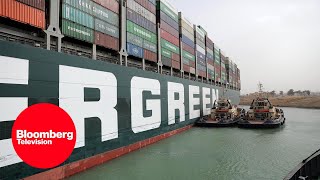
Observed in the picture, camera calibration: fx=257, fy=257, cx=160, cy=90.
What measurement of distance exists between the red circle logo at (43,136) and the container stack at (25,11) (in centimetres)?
412

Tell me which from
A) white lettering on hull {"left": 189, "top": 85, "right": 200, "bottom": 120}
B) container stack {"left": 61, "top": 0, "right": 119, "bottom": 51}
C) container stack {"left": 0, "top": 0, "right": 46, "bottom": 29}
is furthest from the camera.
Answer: white lettering on hull {"left": 189, "top": 85, "right": 200, "bottom": 120}

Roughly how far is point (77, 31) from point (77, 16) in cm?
91

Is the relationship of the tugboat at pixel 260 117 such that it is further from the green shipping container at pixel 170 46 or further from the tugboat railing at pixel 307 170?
the tugboat railing at pixel 307 170

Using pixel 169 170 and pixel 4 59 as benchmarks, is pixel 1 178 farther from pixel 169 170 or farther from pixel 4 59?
pixel 169 170

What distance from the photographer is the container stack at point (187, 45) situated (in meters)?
Result: 33.2

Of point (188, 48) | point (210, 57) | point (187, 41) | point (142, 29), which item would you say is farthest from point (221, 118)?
point (142, 29)

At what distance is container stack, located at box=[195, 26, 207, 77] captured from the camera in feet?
130

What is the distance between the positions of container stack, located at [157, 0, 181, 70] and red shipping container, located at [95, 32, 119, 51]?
8.42 metres

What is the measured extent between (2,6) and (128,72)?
9464 mm

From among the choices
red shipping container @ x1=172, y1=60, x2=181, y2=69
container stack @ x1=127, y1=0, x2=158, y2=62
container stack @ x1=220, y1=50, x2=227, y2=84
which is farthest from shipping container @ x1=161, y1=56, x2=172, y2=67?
container stack @ x1=220, y1=50, x2=227, y2=84

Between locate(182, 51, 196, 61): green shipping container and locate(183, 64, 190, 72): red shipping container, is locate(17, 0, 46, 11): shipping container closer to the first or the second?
locate(183, 64, 190, 72): red shipping container

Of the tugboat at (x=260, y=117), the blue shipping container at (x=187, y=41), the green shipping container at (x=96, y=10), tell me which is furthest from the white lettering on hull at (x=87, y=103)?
the tugboat at (x=260, y=117)

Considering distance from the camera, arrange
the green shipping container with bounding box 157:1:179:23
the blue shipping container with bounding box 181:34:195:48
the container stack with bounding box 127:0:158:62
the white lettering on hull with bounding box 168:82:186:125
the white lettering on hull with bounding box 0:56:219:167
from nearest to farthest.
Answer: the white lettering on hull with bounding box 0:56:219:167 → the container stack with bounding box 127:0:158:62 → the white lettering on hull with bounding box 168:82:186:125 → the green shipping container with bounding box 157:1:179:23 → the blue shipping container with bounding box 181:34:195:48

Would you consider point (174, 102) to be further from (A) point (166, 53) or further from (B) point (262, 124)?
(B) point (262, 124)
